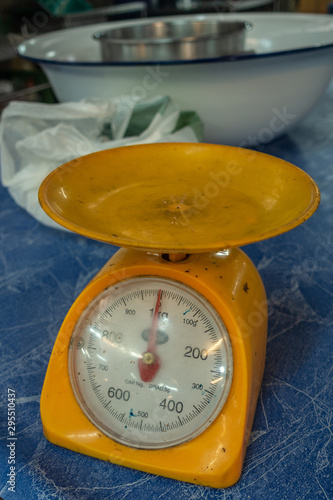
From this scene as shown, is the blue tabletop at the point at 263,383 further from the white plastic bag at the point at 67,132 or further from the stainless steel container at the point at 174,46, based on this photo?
the stainless steel container at the point at 174,46

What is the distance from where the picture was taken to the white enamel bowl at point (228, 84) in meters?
1.08

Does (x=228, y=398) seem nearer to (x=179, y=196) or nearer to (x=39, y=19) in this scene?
(x=179, y=196)

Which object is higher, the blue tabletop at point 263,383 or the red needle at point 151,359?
the red needle at point 151,359

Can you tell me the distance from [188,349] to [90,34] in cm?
148

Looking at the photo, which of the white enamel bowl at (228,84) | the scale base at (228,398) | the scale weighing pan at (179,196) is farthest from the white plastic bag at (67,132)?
the scale base at (228,398)

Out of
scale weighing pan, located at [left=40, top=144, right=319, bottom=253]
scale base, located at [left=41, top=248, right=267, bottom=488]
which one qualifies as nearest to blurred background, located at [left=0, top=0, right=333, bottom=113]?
Result: scale weighing pan, located at [left=40, top=144, right=319, bottom=253]

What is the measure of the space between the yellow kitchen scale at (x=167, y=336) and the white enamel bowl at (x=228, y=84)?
61cm

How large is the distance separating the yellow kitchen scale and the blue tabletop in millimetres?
28

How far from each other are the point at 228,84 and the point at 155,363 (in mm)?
812

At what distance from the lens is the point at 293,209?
1.53 ft

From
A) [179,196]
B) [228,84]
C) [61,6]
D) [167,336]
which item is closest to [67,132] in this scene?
[228,84]

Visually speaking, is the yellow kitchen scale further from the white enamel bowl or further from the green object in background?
the green object in background

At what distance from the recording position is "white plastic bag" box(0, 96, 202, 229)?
39.5 inches

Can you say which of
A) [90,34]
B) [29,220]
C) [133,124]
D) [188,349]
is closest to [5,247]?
[29,220]
